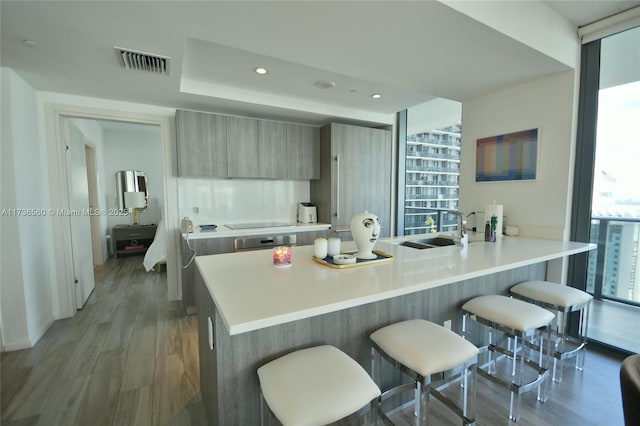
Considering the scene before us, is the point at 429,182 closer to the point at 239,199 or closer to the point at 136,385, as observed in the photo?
the point at 239,199

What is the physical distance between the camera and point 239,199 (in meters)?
3.67

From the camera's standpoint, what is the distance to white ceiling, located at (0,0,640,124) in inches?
58.7

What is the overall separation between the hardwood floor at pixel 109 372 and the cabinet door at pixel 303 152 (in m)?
2.12

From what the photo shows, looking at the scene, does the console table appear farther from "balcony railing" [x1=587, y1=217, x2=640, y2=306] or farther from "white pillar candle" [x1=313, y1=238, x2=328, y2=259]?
"balcony railing" [x1=587, y1=217, x2=640, y2=306]

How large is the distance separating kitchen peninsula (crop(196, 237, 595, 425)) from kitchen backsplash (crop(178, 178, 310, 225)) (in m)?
1.88

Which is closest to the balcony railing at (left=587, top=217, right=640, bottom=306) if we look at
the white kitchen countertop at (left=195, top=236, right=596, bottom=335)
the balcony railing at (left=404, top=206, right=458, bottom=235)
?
the white kitchen countertop at (left=195, top=236, right=596, bottom=335)

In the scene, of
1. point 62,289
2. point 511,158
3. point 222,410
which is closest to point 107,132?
point 62,289

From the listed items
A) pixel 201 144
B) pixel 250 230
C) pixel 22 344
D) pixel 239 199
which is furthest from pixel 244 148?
pixel 22 344

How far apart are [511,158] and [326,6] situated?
2.25m

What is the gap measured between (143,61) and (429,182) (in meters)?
3.60

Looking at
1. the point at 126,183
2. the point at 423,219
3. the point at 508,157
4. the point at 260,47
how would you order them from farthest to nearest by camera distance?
1. the point at 126,183
2. the point at 423,219
3. the point at 508,157
4. the point at 260,47

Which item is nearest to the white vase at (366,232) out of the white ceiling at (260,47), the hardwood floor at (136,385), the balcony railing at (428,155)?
the hardwood floor at (136,385)

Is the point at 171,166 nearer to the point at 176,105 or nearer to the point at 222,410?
the point at 176,105

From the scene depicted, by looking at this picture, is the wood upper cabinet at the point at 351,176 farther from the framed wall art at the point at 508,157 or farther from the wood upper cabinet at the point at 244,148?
the framed wall art at the point at 508,157
